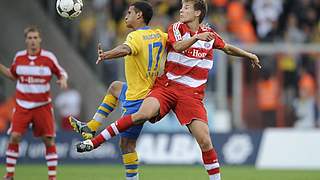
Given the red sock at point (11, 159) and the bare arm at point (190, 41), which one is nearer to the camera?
the bare arm at point (190, 41)

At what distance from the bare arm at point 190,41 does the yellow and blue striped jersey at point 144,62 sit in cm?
46

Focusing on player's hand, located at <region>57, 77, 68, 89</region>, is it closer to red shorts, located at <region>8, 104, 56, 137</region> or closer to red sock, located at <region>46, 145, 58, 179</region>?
red shorts, located at <region>8, 104, 56, 137</region>

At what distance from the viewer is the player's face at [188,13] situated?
42.9ft

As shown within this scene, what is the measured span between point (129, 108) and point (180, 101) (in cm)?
71

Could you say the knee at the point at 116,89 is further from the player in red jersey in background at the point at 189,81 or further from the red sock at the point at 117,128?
the red sock at the point at 117,128

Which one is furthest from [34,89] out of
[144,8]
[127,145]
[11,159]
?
[144,8]

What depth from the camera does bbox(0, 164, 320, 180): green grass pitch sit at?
1731 centimetres

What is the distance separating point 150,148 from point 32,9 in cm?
661

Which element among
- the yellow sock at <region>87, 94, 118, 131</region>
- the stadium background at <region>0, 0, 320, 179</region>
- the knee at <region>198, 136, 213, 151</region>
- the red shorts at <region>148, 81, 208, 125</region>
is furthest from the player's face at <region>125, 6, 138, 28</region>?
the stadium background at <region>0, 0, 320, 179</region>

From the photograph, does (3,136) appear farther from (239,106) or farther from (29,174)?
(239,106)

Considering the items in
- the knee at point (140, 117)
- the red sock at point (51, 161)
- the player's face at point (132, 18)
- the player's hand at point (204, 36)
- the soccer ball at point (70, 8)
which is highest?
the soccer ball at point (70, 8)

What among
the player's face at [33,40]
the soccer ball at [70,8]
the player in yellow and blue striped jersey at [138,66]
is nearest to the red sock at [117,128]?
the player in yellow and blue striped jersey at [138,66]

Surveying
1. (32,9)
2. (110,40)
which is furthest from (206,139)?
(32,9)

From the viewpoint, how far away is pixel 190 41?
12570mm
